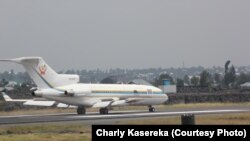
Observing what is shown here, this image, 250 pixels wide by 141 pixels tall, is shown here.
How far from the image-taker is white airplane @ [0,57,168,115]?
60.5 m

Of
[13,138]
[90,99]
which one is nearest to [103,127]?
[13,138]

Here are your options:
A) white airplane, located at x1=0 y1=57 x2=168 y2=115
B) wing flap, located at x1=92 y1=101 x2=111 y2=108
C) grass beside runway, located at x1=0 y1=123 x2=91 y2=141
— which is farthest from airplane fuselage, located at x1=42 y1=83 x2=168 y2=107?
grass beside runway, located at x1=0 y1=123 x2=91 y2=141

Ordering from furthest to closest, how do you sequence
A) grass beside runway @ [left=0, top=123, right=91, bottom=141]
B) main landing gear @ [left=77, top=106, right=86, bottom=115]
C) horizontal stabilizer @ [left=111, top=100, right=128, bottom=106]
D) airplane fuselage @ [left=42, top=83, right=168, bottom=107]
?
horizontal stabilizer @ [left=111, top=100, right=128, bottom=106], main landing gear @ [left=77, top=106, right=86, bottom=115], airplane fuselage @ [left=42, top=83, right=168, bottom=107], grass beside runway @ [left=0, top=123, right=91, bottom=141]

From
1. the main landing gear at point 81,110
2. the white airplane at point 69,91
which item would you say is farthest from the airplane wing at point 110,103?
the main landing gear at point 81,110

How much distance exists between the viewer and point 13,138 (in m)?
28.2

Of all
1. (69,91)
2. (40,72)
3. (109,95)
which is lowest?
(109,95)

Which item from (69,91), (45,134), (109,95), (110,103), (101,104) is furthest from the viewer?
(109,95)

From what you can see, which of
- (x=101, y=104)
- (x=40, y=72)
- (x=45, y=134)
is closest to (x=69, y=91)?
(x=40, y=72)

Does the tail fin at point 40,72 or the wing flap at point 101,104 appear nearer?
the tail fin at point 40,72

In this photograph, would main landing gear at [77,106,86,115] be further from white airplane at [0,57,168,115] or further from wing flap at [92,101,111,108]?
wing flap at [92,101,111,108]

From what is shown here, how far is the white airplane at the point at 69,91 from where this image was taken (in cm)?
6047

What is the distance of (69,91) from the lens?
199 ft

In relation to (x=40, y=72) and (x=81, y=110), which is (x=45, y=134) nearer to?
(x=40, y=72)

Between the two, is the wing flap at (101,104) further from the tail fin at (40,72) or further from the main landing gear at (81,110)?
the tail fin at (40,72)
